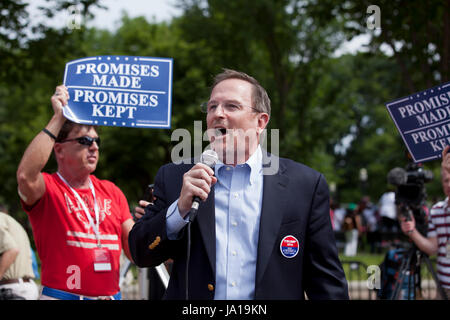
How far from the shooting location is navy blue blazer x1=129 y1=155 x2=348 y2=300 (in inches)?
98.4

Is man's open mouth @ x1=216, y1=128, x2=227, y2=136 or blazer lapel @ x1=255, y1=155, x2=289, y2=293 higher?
man's open mouth @ x1=216, y1=128, x2=227, y2=136

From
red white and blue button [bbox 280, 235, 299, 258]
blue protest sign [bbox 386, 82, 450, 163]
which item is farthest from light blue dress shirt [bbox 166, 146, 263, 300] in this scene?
blue protest sign [bbox 386, 82, 450, 163]

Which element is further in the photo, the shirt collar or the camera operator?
the camera operator

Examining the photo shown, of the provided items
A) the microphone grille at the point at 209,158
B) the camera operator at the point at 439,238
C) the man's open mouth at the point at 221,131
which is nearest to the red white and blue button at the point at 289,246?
the microphone grille at the point at 209,158

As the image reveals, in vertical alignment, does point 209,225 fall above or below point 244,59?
below

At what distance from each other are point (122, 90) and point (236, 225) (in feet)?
6.00

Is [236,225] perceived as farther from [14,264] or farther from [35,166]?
[14,264]

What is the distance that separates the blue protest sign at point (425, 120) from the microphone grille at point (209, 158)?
2230mm

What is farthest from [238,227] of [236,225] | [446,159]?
[446,159]

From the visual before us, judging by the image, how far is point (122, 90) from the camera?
404cm

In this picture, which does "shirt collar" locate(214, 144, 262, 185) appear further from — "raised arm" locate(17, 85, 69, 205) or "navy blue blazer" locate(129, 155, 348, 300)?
"raised arm" locate(17, 85, 69, 205)

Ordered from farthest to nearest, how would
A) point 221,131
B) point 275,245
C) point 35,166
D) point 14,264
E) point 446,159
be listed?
1. point 14,264
2. point 446,159
3. point 35,166
4. point 221,131
5. point 275,245

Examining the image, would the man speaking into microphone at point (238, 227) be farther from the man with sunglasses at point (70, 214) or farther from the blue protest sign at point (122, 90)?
the blue protest sign at point (122, 90)

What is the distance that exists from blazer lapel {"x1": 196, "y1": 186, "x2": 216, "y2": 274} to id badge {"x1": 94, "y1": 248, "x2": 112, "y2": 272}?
1424 millimetres
